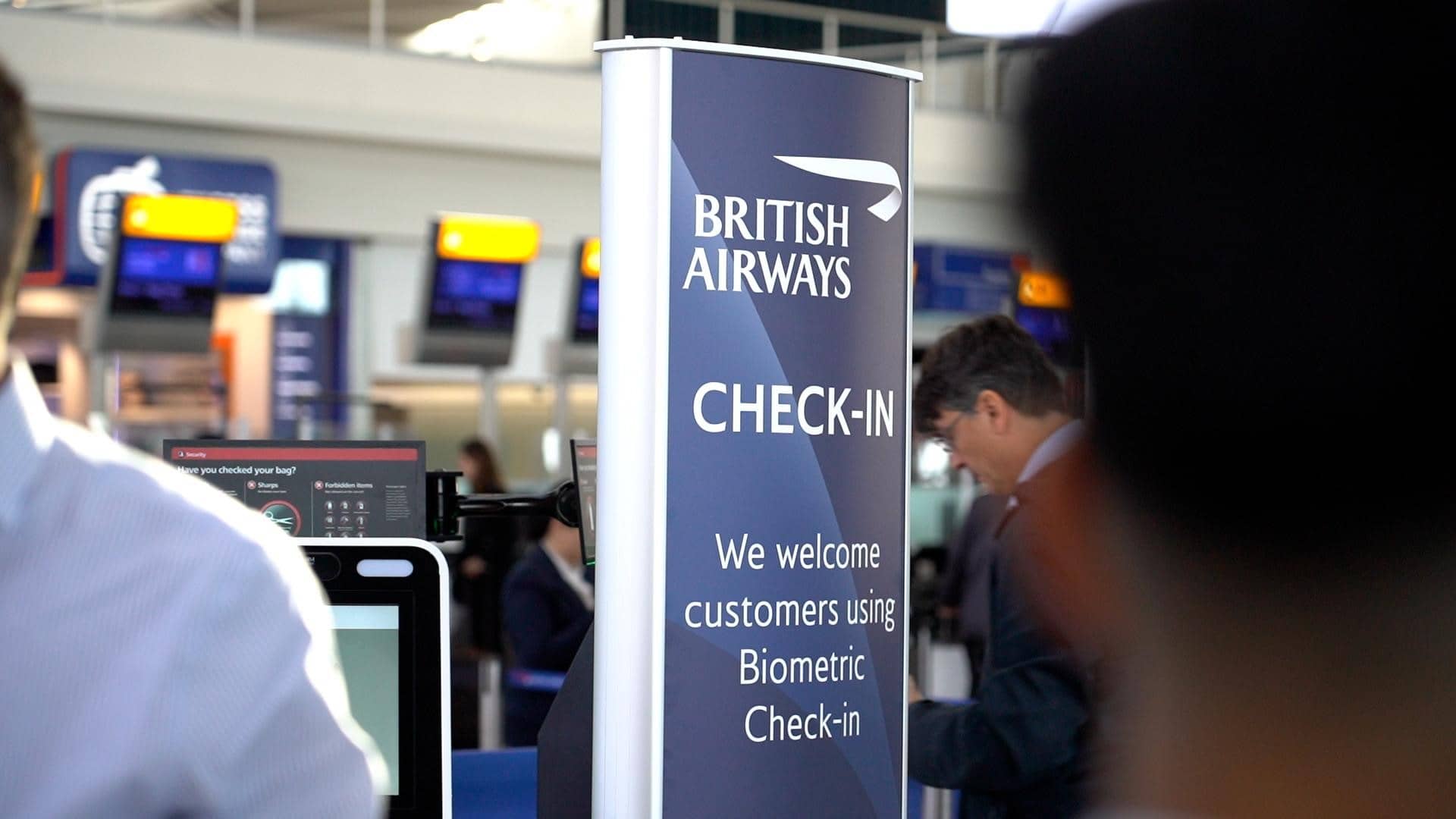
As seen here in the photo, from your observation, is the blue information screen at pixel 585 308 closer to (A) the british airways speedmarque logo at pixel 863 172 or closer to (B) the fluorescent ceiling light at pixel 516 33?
(B) the fluorescent ceiling light at pixel 516 33

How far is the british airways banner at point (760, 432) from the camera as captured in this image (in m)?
1.99

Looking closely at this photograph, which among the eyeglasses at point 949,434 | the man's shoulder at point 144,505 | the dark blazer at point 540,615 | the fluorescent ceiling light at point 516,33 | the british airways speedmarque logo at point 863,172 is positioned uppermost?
the fluorescent ceiling light at point 516,33

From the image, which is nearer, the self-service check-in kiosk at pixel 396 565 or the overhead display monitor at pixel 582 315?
the self-service check-in kiosk at pixel 396 565

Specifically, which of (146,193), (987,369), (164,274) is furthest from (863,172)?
(146,193)

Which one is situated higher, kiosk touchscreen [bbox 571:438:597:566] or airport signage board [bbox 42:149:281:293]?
airport signage board [bbox 42:149:281:293]

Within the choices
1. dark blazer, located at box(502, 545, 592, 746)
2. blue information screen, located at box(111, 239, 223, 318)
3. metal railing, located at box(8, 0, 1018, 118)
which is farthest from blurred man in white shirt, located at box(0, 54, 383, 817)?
metal railing, located at box(8, 0, 1018, 118)

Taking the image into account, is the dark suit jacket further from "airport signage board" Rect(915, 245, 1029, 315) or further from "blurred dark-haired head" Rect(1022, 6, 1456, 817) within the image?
"airport signage board" Rect(915, 245, 1029, 315)

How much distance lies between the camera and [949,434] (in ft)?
11.0

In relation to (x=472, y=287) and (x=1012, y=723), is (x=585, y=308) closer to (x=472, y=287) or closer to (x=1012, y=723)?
(x=472, y=287)

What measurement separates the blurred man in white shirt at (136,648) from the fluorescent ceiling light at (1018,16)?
391mm

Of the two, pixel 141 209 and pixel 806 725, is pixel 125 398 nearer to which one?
pixel 141 209

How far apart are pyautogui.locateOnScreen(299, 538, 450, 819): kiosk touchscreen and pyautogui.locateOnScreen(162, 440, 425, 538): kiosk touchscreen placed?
312mm

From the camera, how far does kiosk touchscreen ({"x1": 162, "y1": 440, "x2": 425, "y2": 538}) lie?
2332 mm

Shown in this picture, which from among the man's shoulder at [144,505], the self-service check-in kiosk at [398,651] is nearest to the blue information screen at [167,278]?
the self-service check-in kiosk at [398,651]
